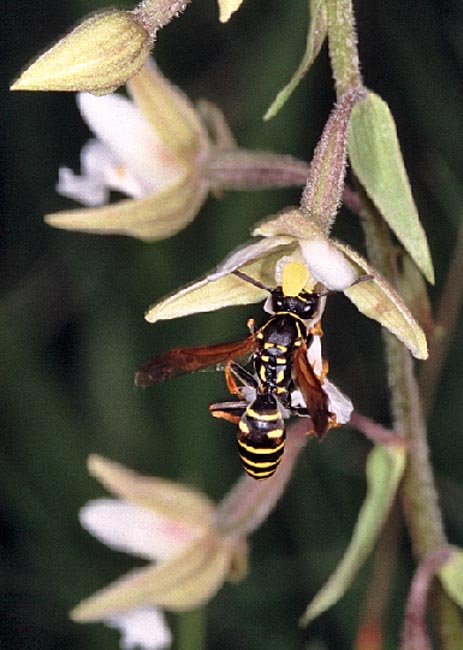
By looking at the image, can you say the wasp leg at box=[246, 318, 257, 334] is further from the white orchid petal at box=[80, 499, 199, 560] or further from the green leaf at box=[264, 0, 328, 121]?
the white orchid petal at box=[80, 499, 199, 560]

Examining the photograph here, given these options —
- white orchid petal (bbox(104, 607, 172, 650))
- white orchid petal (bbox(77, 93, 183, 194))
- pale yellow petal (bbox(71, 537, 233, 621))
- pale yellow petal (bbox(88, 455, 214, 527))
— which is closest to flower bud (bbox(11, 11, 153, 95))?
white orchid petal (bbox(77, 93, 183, 194))

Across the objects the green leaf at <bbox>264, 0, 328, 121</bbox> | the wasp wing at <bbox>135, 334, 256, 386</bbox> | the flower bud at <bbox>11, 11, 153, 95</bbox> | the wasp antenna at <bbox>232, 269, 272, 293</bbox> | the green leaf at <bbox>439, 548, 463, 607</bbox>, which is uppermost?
the flower bud at <bbox>11, 11, 153, 95</bbox>

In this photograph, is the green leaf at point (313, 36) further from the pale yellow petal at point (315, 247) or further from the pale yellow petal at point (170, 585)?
the pale yellow petal at point (170, 585)

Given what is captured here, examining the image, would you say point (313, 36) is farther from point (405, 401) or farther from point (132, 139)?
point (405, 401)

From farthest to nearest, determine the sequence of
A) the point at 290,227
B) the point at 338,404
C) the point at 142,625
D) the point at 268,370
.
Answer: the point at 142,625, the point at 268,370, the point at 338,404, the point at 290,227

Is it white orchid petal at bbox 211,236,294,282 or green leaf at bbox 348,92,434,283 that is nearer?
white orchid petal at bbox 211,236,294,282

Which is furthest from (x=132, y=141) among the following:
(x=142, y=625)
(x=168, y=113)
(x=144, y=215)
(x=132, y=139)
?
(x=142, y=625)
